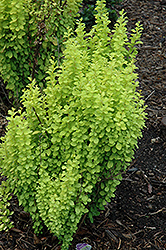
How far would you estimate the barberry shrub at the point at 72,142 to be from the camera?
2.47m

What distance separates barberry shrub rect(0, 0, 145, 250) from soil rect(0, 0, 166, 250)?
0.44 meters

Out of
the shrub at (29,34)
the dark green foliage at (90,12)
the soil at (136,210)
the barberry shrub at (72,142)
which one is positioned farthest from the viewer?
the dark green foliage at (90,12)

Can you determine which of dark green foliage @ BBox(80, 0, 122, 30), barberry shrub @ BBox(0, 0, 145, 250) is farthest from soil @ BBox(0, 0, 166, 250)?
dark green foliage @ BBox(80, 0, 122, 30)

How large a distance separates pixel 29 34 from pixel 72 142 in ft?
6.61

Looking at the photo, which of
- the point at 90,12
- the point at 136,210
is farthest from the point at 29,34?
the point at 136,210

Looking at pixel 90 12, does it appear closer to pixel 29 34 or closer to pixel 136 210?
pixel 29 34

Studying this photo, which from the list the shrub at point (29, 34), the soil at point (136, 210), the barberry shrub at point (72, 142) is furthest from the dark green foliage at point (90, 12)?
the barberry shrub at point (72, 142)

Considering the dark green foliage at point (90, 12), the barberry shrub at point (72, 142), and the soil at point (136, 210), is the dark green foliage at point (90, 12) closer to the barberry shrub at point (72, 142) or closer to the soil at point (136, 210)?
the soil at point (136, 210)

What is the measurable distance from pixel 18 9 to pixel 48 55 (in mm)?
763

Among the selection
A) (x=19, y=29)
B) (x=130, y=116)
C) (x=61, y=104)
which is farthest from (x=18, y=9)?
(x=130, y=116)

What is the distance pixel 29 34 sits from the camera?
390cm

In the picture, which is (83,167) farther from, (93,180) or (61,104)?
(61,104)

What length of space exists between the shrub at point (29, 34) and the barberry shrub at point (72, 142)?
1.11m

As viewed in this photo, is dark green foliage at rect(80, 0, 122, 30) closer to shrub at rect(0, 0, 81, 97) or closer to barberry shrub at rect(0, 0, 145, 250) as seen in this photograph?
shrub at rect(0, 0, 81, 97)
